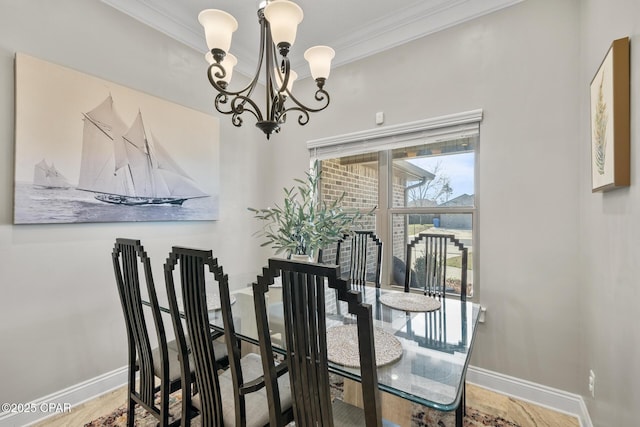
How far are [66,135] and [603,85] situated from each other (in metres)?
3.02

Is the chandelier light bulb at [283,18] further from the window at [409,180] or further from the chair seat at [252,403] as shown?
the chair seat at [252,403]

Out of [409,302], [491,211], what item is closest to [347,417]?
[409,302]

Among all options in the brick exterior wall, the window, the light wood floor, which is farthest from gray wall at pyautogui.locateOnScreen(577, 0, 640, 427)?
the brick exterior wall

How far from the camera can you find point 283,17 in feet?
4.73

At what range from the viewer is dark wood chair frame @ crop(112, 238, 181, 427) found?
146 centimetres

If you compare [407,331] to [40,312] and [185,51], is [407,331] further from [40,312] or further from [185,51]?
[185,51]

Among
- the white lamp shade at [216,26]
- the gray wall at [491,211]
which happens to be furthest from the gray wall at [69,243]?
the white lamp shade at [216,26]

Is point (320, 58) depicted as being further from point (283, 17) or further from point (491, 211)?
point (491, 211)

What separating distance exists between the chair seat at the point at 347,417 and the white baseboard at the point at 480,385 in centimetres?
145

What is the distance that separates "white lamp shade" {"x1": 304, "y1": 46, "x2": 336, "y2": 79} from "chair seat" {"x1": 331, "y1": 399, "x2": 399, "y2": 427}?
5.58 ft

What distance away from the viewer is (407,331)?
1.46 metres

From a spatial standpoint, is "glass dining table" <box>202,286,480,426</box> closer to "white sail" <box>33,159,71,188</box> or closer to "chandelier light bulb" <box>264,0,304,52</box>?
"white sail" <box>33,159,71,188</box>

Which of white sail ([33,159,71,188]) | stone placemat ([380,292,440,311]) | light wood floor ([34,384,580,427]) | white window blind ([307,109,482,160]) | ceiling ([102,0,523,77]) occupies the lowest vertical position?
light wood floor ([34,384,580,427])

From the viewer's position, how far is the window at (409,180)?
2404mm
